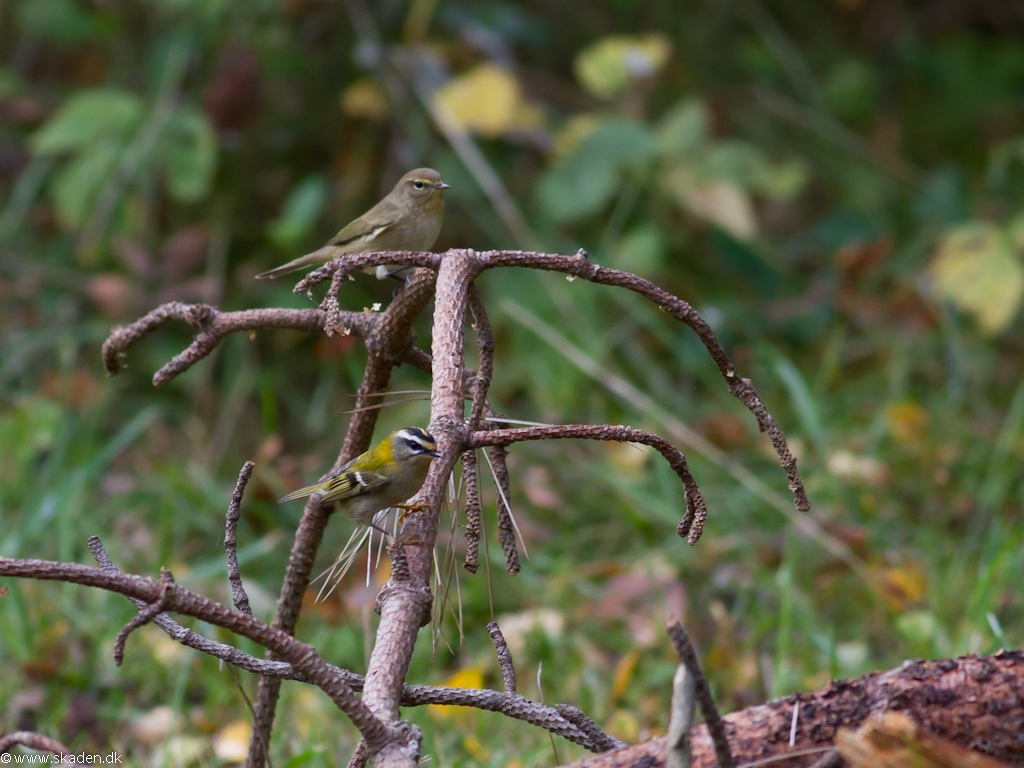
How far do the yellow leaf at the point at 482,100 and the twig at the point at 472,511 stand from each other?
346 centimetres

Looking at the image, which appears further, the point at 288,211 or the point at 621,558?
the point at 288,211

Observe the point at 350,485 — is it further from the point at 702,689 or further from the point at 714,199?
the point at 714,199

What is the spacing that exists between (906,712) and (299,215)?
388 centimetres

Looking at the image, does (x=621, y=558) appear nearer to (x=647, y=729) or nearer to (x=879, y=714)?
(x=647, y=729)

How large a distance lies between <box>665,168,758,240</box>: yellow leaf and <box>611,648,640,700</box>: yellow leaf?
2332 millimetres

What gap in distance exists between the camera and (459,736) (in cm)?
272

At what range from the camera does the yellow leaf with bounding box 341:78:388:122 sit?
5.12m

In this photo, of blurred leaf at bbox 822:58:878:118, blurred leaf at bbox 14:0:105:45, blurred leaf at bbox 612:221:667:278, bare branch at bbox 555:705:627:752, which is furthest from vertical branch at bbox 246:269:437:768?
blurred leaf at bbox 822:58:878:118

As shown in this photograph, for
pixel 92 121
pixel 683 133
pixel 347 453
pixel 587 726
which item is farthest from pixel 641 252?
pixel 587 726

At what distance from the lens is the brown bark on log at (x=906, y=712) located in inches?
46.3

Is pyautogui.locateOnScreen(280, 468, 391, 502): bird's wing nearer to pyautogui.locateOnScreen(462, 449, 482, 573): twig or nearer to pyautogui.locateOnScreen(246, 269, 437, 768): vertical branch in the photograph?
pyautogui.locateOnScreen(246, 269, 437, 768): vertical branch

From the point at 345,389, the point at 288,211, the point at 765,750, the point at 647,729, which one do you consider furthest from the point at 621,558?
the point at 765,750

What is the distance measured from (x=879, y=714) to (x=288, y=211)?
4171 mm

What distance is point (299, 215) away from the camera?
4586mm
